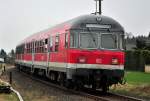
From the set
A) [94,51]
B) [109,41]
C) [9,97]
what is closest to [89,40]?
[94,51]

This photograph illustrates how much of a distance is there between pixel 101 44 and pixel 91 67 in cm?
112

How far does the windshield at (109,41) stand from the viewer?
20.9m

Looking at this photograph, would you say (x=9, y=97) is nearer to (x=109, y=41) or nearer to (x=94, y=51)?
(x=94, y=51)

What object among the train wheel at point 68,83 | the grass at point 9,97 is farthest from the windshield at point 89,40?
the grass at point 9,97

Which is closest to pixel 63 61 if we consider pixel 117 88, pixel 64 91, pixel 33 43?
pixel 64 91

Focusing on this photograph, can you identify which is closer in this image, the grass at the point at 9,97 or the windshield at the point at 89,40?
the grass at the point at 9,97

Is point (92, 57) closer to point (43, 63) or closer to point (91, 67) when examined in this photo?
point (91, 67)

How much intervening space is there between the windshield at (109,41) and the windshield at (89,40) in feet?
1.05

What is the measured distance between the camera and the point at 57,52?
76.7ft

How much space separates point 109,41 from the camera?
21031 millimetres

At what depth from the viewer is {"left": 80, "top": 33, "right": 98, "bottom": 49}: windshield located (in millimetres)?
20719

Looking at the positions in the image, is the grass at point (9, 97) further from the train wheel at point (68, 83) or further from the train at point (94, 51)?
the train wheel at point (68, 83)

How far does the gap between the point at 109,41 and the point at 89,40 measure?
2.96ft

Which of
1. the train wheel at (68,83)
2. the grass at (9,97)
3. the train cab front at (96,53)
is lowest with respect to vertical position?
the grass at (9,97)
